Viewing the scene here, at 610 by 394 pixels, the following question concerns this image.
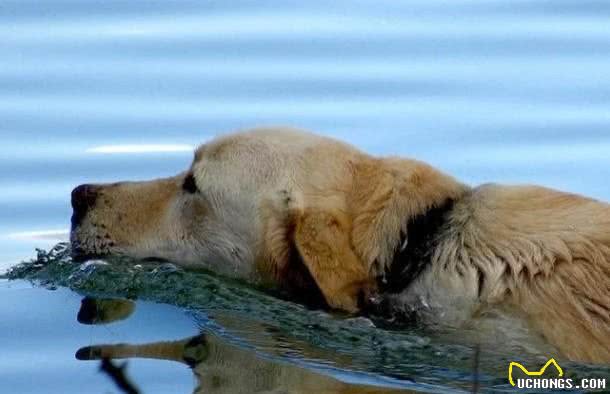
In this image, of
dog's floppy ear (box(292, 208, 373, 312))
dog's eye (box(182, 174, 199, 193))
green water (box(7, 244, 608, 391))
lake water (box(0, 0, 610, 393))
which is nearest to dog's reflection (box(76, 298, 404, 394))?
green water (box(7, 244, 608, 391))

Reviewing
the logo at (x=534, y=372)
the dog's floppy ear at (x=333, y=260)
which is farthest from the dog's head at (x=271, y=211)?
the logo at (x=534, y=372)

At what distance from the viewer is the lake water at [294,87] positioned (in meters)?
11.4

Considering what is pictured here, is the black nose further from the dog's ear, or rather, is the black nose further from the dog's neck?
the dog's neck

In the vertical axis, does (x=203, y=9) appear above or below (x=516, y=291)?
above

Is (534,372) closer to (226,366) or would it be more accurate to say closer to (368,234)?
(368,234)

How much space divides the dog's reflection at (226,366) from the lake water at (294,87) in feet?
4.61

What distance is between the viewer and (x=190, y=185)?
332 inches

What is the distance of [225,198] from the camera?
8219mm

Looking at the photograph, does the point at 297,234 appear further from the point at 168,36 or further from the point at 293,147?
the point at 168,36

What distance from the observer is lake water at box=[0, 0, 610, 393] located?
1137cm

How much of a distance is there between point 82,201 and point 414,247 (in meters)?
1.98

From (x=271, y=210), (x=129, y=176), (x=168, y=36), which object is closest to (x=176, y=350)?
(x=271, y=210)

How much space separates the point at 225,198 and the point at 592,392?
210 cm

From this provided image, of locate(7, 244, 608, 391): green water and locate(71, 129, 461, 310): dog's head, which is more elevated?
locate(71, 129, 461, 310): dog's head
